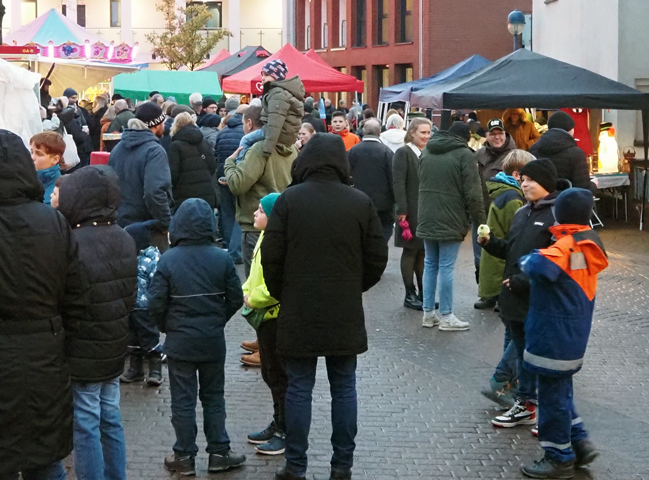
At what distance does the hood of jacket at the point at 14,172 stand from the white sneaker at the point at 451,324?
623cm

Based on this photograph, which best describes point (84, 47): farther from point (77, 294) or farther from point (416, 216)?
point (77, 294)

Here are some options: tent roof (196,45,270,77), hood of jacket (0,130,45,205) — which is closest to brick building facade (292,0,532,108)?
tent roof (196,45,270,77)

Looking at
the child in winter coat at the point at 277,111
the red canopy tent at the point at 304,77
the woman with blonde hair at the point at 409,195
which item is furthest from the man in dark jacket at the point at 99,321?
the red canopy tent at the point at 304,77

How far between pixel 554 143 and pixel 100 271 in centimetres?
632

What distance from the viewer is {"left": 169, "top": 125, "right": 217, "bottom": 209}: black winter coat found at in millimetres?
11665

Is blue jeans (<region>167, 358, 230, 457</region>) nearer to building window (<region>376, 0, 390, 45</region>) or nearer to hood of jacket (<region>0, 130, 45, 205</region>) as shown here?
hood of jacket (<region>0, 130, 45, 205</region>)

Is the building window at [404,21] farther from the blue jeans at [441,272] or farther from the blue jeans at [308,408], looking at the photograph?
the blue jeans at [308,408]

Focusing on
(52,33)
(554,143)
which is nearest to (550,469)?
(554,143)

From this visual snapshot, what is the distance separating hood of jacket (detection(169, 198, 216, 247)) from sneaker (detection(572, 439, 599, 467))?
96.2 inches

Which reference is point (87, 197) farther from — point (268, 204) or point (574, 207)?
point (574, 207)

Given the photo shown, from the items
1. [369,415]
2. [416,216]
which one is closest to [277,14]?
[416,216]

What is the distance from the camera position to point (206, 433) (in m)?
6.29

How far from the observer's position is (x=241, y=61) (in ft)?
97.5

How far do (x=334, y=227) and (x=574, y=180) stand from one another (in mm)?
5557
